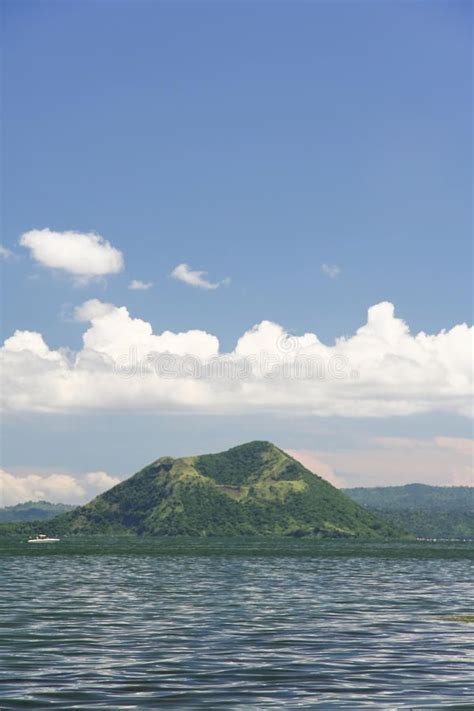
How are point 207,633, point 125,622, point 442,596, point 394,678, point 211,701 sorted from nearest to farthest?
point 211,701
point 394,678
point 207,633
point 125,622
point 442,596

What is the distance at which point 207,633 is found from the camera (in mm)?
60594

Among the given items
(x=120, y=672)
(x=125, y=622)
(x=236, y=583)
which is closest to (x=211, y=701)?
(x=120, y=672)

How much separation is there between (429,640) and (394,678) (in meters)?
15.1

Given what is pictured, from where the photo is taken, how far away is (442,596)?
97.5 meters

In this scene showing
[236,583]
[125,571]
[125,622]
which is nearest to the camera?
[125,622]

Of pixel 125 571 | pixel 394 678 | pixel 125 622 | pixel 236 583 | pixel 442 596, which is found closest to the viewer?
pixel 394 678

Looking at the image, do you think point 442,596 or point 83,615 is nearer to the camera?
point 83,615

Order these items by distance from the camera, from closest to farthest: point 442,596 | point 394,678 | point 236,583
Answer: point 394,678 → point 442,596 → point 236,583

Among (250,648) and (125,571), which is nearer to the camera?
(250,648)

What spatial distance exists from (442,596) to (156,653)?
177 feet

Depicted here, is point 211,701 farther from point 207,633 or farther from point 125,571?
point 125,571

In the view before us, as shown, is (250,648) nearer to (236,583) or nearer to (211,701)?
(211,701)

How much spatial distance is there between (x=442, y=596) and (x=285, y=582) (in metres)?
28.0

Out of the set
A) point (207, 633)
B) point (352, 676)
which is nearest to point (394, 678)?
point (352, 676)
